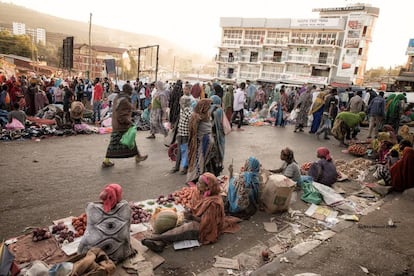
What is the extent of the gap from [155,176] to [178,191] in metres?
1.05

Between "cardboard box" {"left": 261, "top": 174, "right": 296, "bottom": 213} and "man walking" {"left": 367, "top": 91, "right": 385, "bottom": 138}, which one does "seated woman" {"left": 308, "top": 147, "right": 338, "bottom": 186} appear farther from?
"man walking" {"left": 367, "top": 91, "right": 385, "bottom": 138}


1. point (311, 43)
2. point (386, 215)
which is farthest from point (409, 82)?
point (386, 215)

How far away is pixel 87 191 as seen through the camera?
503 centimetres

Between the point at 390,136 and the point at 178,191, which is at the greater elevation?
the point at 390,136

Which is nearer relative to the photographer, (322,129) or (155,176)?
(155,176)

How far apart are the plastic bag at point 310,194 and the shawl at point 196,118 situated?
2.19 meters

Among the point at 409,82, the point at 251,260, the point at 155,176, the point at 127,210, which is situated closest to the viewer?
the point at 127,210

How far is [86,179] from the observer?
5543 millimetres

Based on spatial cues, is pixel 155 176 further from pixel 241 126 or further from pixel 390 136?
pixel 241 126

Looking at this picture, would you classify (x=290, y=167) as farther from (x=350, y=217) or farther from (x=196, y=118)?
(x=196, y=118)

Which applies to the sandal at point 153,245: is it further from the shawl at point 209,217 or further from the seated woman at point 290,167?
the seated woman at point 290,167

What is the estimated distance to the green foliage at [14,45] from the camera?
178 ft

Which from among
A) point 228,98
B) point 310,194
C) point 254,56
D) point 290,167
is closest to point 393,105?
point 228,98

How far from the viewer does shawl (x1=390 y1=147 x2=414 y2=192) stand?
5.84m
